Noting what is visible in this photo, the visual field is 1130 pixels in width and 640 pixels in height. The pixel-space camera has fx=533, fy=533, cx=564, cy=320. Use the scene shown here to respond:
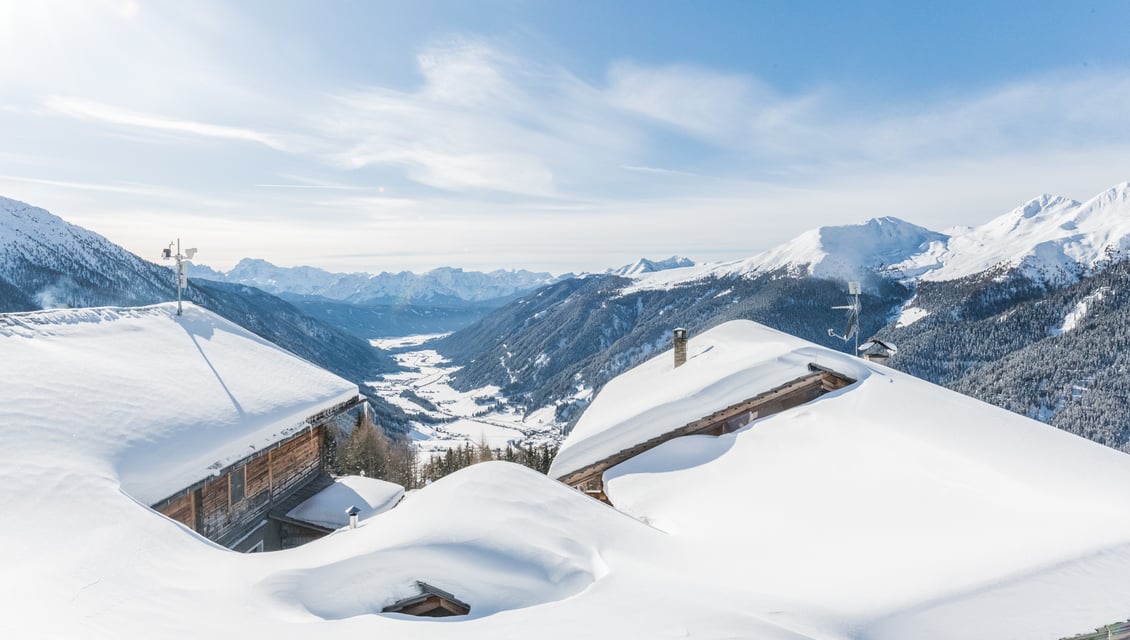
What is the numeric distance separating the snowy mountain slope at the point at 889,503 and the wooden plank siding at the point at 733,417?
1.02 feet

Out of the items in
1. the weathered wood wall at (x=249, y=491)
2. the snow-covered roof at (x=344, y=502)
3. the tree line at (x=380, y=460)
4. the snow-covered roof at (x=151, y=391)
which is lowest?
the tree line at (x=380, y=460)

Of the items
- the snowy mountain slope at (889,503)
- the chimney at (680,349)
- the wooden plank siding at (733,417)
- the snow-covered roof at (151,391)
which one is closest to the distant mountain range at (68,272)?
the snow-covered roof at (151,391)

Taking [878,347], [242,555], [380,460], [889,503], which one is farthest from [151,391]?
[380,460]

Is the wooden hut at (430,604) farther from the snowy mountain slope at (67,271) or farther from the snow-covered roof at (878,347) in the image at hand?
the snowy mountain slope at (67,271)

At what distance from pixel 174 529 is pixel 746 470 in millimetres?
9636

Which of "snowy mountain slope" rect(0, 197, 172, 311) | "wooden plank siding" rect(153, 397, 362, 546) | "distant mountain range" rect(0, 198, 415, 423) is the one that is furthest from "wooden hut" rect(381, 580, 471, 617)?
"snowy mountain slope" rect(0, 197, 172, 311)

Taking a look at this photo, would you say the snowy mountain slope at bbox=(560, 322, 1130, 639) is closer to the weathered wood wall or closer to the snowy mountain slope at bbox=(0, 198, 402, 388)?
the weathered wood wall

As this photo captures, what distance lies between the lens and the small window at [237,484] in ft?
42.5

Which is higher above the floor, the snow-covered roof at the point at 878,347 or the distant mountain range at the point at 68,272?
the distant mountain range at the point at 68,272

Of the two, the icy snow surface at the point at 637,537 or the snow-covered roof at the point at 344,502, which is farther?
the snow-covered roof at the point at 344,502

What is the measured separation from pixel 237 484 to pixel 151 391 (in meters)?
3.27

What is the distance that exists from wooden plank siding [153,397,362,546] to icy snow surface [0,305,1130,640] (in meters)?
1.56

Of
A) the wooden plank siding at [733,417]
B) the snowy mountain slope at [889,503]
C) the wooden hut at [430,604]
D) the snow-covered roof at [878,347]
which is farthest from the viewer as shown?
the snow-covered roof at [878,347]

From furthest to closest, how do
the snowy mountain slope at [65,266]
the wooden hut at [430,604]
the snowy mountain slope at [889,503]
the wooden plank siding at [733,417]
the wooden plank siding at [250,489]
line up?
the snowy mountain slope at [65,266] → the wooden plank siding at [733,417] → the wooden plank siding at [250,489] → the snowy mountain slope at [889,503] → the wooden hut at [430,604]
